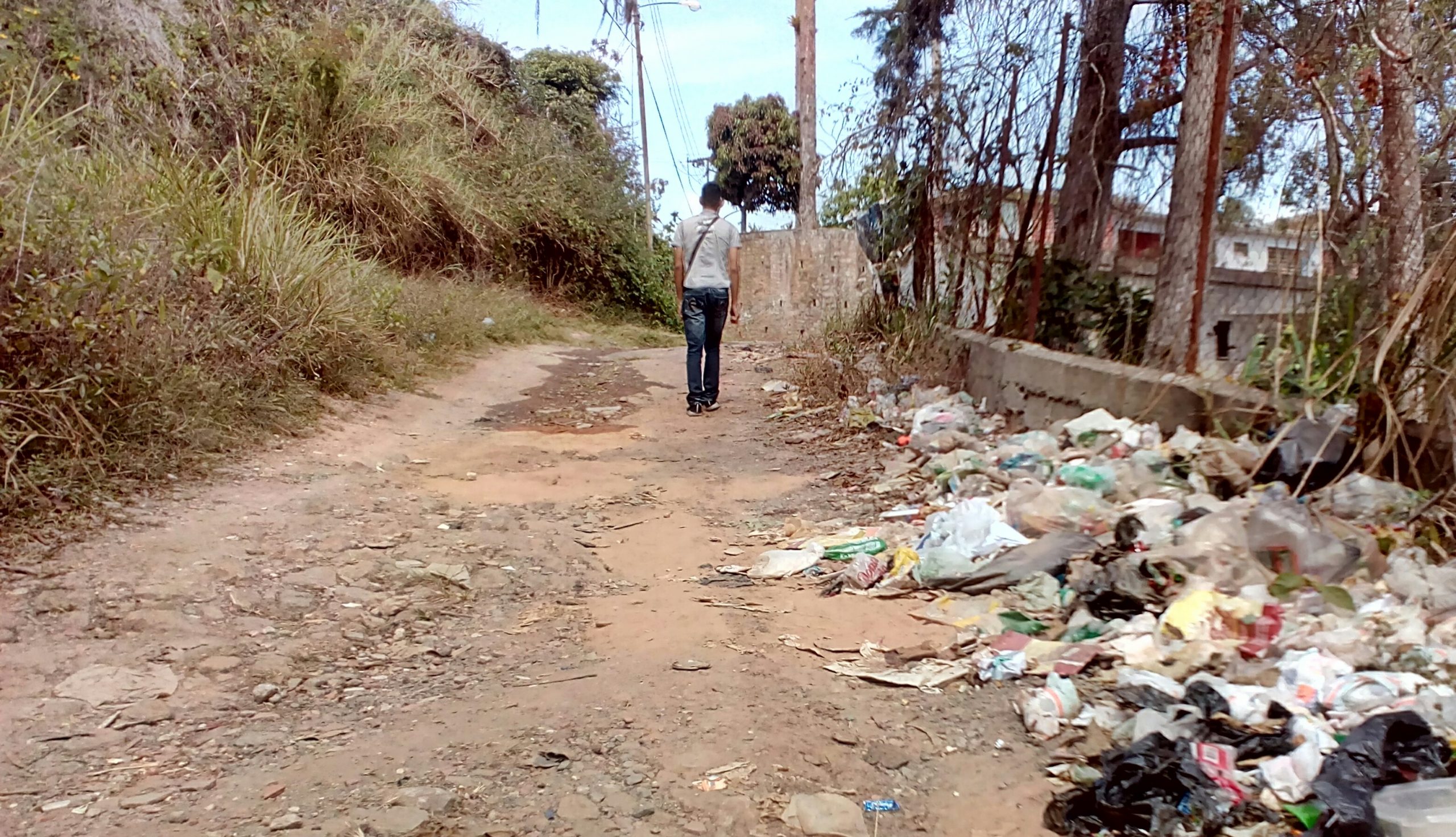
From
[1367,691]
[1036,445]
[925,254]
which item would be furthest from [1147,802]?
[925,254]

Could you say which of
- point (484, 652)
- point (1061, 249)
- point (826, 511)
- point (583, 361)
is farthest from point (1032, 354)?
point (583, 361)

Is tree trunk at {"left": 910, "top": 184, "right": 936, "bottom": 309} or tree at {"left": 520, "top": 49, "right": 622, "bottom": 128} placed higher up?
tree at {"left": 520, "top": 49, "right": 622, "bottom": 128}

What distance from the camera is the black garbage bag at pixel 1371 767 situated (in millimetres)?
1779

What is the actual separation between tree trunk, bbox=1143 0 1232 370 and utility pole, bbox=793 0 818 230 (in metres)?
9.45

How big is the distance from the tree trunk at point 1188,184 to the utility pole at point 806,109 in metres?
9.45

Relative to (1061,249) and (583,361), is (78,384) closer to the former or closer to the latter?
(1061,249)

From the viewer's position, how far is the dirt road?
6.79ft

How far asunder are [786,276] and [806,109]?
260 cm

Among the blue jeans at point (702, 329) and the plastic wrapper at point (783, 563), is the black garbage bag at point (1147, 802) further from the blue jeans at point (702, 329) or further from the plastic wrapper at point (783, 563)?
the blue jeans at point (702, 329)

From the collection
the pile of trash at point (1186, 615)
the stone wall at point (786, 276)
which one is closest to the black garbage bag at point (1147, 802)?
the pile of trash at point (1186, 615)

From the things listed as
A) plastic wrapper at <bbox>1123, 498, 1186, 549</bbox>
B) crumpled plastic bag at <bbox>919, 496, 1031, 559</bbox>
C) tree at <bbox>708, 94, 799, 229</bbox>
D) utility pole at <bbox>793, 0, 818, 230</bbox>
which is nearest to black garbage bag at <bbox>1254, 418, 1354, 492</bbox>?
plastic wrapper at <bbox>1123, 498, 1186, 549</bbox>

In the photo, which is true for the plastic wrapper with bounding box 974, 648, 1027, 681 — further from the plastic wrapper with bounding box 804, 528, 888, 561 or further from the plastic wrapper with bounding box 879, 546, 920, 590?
the plastic wrapper with bounding box 804, 528, 888, 561

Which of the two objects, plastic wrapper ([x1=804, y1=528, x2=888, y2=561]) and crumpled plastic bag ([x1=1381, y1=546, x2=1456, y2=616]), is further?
plastic wrapper ([x1=804, y1=528, x2=888, y2=561])

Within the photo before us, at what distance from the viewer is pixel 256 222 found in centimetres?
587
